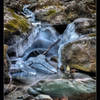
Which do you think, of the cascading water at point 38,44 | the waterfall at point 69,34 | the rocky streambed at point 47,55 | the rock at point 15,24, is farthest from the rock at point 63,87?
the rock at point 15,24

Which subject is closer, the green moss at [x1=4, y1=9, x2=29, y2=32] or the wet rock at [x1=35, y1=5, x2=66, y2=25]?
the green moss at [x1=4, y1=9, x2=29, y2=32]

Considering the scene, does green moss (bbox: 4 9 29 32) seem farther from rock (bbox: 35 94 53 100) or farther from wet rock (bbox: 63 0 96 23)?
rock (bbox: 35 94 53 100)

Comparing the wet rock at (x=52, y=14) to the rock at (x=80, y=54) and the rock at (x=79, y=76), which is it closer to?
the rock at (x=80, y=54)

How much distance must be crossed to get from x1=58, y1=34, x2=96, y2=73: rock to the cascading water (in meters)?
0.06

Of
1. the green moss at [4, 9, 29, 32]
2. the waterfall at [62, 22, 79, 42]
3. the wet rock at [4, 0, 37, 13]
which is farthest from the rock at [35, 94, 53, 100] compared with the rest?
the wet rock at [4, 0, 37, 13]

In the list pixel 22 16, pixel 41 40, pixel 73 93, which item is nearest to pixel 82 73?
pixel 73 93

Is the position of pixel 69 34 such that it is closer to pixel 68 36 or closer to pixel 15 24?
pixel 68 36

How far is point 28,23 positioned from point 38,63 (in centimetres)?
53

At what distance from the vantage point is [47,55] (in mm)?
1821

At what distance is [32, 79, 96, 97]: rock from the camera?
162 cm

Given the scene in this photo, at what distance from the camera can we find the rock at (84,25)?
1.71 meters

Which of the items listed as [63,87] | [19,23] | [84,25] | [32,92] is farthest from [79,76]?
[19,23]

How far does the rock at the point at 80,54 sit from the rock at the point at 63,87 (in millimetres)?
181

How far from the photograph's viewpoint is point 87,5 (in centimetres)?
180
